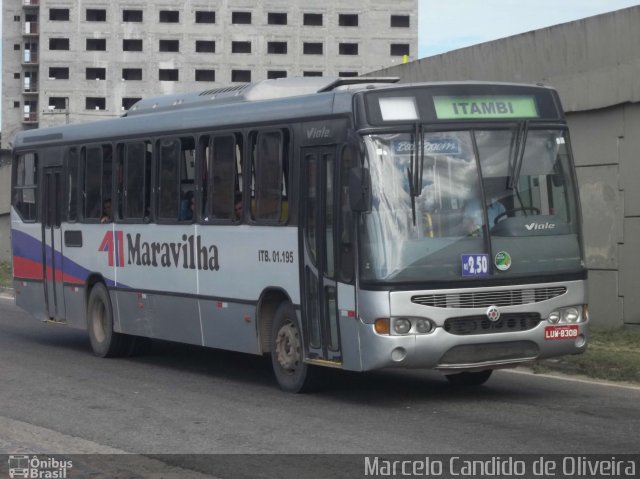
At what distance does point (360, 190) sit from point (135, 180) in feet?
17.9

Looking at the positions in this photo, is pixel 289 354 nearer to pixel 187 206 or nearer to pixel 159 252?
pixel 187 206

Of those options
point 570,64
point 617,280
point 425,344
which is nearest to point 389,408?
point 425,344

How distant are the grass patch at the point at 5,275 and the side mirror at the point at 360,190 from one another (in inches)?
827

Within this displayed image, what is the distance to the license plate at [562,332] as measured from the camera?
11.9 meters

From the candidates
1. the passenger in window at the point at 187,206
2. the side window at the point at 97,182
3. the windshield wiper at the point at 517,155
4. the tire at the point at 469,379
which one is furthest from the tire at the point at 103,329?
the windshield wiper at the point at 517,155

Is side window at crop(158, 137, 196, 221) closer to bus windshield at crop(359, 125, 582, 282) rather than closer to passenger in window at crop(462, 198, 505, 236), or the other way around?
bus windshield at crop(359, 125, 582, 282)

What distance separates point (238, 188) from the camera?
45.3 feet

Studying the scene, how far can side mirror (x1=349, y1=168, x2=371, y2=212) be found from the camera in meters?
11.4

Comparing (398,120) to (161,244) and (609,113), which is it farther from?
(609,113)

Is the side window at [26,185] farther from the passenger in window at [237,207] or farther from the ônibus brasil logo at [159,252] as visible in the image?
the passenger in window at [237,207]

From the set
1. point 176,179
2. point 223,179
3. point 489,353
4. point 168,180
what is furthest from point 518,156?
point 168,180

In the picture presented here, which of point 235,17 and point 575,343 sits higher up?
point 235,17

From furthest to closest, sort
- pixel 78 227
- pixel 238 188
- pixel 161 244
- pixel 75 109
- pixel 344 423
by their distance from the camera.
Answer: pixel 75 109 → pixel 78 227 → pixel 161 244 → pixel 238 188 → pixel 344 423

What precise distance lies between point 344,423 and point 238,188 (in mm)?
3740
